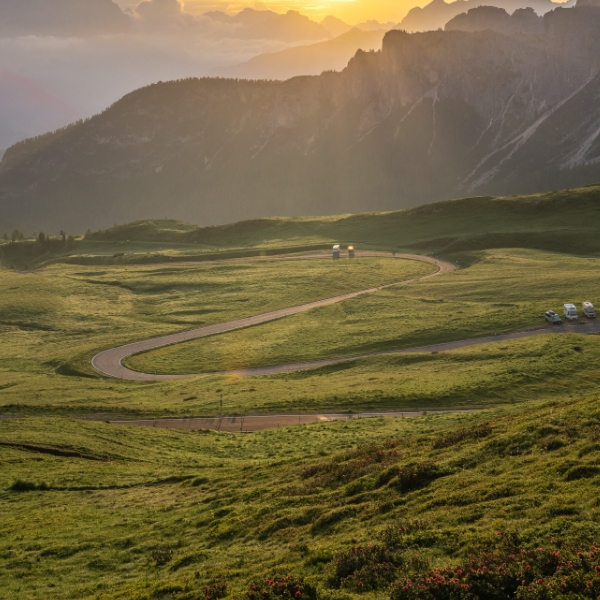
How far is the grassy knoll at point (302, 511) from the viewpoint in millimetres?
23719

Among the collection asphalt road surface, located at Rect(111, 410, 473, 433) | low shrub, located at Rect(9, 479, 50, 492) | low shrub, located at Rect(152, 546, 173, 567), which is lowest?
asphalt road surface, located at Rect(111, 410, 473, 433)

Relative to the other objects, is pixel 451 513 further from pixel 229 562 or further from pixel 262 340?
pixel 262 340

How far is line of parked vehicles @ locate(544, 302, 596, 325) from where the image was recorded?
92688 mm

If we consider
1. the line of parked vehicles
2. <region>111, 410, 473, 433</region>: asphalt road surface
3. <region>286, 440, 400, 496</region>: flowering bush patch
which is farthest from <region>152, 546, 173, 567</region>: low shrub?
the line of parked vehicles

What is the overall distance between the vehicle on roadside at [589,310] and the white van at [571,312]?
1350mm

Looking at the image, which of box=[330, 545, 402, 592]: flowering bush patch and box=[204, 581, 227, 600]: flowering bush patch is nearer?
box=[330, 545, 402, 592]: flowering bush patch

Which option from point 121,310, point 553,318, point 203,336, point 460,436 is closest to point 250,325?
point 203,336

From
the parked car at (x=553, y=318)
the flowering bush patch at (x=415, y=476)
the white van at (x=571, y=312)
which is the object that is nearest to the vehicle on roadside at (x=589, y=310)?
the white van at (x=571, y=312)

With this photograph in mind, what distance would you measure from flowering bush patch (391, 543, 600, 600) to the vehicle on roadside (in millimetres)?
78984

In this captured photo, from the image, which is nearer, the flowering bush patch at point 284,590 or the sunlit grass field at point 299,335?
the flowering bush patch at point 284,590

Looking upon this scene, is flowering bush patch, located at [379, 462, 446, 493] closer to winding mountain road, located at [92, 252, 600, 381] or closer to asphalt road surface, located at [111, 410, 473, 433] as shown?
asphalt road surface, located at [111, 410, 473, 433]

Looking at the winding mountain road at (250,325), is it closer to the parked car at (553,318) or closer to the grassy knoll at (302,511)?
the parked car at (553,318)

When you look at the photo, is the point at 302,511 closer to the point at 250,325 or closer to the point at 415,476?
the point at 415,476

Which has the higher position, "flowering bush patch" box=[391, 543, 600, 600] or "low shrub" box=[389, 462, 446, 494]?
"flowering bush patch" box=[391, 543, 600, 600]
